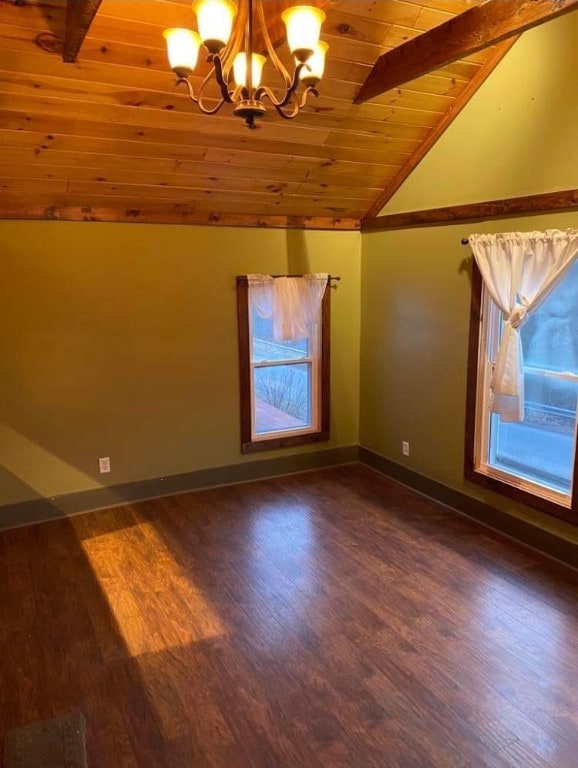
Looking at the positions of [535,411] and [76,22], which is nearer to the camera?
[76,22]

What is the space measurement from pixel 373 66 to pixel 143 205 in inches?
69.4

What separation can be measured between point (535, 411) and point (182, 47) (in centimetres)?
276

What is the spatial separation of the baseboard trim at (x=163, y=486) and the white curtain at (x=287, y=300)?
3.59 feet

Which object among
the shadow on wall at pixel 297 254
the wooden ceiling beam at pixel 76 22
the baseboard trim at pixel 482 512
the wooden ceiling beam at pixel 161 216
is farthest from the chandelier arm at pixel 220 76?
the baseboard trim at pixel 482 512

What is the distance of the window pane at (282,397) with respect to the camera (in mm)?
4676

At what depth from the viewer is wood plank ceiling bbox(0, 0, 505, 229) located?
8.38 ft

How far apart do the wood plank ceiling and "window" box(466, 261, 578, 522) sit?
1122mm

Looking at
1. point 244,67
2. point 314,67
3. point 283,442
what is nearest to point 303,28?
point 314,67

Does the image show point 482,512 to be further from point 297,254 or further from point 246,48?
point 246,48

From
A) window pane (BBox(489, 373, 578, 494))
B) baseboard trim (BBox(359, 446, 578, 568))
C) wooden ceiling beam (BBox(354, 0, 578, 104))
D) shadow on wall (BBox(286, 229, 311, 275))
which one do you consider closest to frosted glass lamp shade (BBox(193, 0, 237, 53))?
wooden ceiling beam (BBox(354, 0, 578, 104))

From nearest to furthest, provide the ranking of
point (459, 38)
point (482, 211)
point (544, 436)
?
point (459, 38)
point (544, 436)
point (482, 211)

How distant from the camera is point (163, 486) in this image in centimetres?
434

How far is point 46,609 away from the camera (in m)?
2.88

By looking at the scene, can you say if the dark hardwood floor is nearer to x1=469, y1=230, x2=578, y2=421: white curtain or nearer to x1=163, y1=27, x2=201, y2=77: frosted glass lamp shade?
x1=469, y1=230, x2=578, y2=421: white curtain
